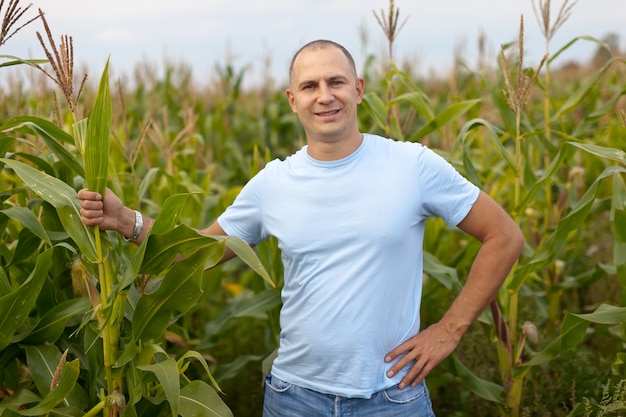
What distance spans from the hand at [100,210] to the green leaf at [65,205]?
37 millimetres

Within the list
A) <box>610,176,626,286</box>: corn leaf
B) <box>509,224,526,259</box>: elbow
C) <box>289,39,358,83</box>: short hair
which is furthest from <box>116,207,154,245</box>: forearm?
<box>610,176,626,286</box>: corn leaf

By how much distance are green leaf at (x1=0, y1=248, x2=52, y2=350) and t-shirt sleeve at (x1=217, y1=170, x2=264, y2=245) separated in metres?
0.70

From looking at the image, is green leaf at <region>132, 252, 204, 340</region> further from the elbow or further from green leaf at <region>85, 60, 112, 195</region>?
the elbow

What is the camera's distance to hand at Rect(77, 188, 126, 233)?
2520mm

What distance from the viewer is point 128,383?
2760mm

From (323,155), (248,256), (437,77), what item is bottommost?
(437,77)

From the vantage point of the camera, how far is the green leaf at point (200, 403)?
106 inches

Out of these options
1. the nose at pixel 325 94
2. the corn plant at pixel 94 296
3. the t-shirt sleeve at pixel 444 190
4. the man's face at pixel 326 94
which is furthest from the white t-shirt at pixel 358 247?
the corn plant at pixel 94 296

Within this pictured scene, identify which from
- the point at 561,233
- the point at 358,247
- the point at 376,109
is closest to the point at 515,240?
the point at 561,233

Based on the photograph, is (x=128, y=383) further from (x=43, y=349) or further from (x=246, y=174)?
(x=246, y=174)

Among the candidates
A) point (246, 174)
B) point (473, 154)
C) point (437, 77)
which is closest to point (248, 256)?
point (473, 154)

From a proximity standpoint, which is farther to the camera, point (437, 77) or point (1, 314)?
point (437, 77)

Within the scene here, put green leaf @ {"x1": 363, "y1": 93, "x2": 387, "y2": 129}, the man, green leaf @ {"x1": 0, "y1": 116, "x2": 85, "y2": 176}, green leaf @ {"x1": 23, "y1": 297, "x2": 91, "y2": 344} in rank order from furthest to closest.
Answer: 1. green leaf @ {"x1": 363, "y1": 93, "x2": 387, "y2": 129}
2. green leaf @ {"x1": 23, "y1": 297, "x2": 91, "y2": 344}
3. green leaf @ {"x1": 0, "y1": 116, "x2": 85, "y2": 176}
4. the man

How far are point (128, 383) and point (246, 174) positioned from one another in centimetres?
492
